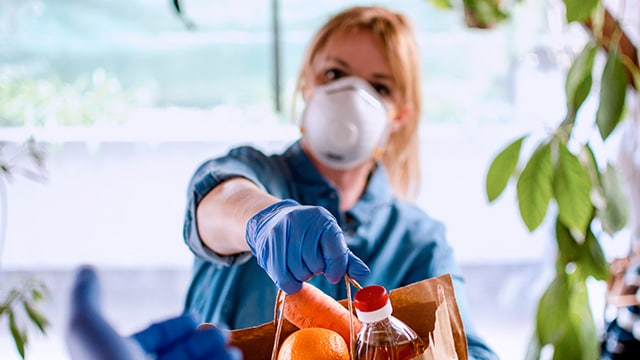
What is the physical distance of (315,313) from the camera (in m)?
0.58

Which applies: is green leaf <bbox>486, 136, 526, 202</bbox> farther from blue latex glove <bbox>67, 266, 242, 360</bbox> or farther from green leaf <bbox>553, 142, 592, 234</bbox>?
blue latex glove <bbox>67, 266, 242, 360</bbox>

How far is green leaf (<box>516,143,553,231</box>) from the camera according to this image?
1016 millimetres

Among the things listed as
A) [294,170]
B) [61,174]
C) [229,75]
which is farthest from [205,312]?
[61,174]

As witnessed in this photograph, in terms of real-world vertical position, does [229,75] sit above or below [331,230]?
below

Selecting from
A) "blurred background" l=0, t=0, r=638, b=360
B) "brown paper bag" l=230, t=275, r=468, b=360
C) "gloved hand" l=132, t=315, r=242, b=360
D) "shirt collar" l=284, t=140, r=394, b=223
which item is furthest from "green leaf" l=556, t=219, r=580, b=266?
"blurred background" l=0, t=0, r=638, b=360

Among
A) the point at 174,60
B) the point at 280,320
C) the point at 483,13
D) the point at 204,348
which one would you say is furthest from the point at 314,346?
the point at 174,60

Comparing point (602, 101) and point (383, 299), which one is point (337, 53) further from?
point (383, 299)

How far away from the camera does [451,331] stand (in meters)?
0.57

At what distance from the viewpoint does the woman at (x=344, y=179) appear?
37.1 inches

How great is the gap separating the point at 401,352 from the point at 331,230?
11 centimetres

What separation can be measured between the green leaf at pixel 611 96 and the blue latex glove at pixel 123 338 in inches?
29.2

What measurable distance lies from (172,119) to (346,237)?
228 centimetres

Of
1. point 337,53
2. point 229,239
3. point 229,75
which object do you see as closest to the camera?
point 229,239

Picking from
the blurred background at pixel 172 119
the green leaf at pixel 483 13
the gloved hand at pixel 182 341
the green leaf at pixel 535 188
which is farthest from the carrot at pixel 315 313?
the blurred background at pixel 172 119
